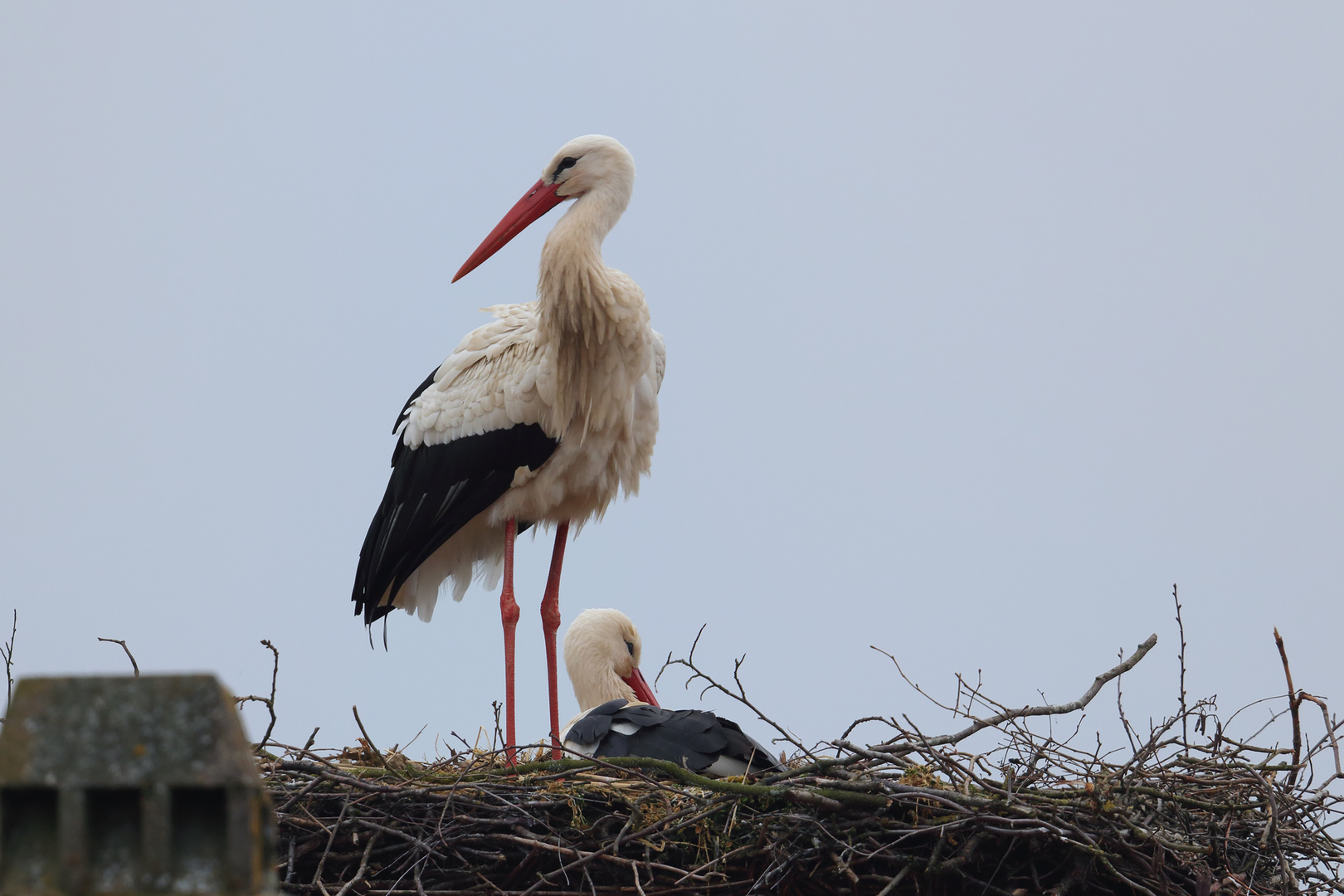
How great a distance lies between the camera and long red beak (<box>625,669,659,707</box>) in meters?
5.25

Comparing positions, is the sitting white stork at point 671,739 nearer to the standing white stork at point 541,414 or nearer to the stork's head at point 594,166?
the standing white stork at point 541,414

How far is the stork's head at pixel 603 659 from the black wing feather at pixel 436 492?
0.48 meters

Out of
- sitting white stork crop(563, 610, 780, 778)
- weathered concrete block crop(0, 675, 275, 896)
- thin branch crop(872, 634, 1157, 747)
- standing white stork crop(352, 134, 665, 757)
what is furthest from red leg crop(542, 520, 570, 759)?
weathered concrete block crop(0, 675, 275, 896)

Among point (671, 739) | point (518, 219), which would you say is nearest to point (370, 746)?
point (671, 739)

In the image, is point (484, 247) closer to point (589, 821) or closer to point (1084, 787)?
point (589, 821)

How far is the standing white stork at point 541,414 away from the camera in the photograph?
15.1 ft

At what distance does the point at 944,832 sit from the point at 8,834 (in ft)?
7.64

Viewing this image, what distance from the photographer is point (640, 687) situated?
17.3 ft

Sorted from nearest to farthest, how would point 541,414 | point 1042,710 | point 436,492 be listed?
point 1042,710
point 541,414
point 436,492

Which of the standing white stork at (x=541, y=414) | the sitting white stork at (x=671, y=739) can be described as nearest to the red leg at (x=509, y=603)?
the standing white stork at (x=541, y=414)

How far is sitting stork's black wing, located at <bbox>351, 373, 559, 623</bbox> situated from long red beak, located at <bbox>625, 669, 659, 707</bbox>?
2.35 feet

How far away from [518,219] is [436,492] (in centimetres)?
105

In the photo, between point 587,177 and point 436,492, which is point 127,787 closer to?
point 436,492

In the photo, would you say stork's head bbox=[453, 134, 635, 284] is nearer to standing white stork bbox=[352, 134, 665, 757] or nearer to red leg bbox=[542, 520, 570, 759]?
standing white stork bbox=[352, 134, 665, 757]
